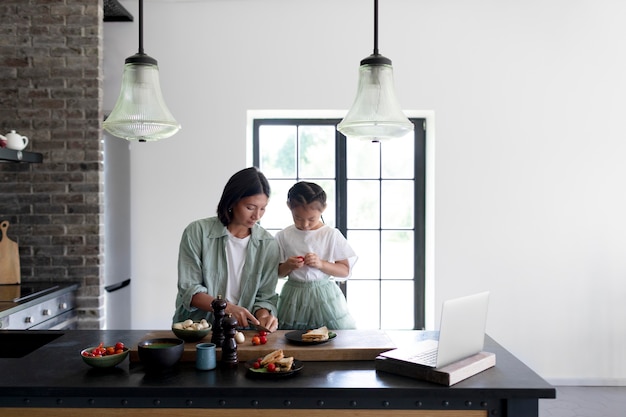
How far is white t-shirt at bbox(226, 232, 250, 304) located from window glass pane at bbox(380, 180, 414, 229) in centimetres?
211

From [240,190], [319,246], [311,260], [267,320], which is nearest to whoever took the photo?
[267,320]

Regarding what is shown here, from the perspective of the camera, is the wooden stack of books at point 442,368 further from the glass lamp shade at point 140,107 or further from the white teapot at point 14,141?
the white teapot at point 14,141

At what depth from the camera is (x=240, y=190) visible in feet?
8.63

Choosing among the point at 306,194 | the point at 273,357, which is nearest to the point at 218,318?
the point at 273,357

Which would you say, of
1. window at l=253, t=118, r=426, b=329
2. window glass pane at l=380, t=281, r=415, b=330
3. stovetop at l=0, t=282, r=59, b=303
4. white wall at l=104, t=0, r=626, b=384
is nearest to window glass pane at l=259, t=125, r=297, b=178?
window at l=253, t=118, r=426, b=329

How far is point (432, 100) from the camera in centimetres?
436

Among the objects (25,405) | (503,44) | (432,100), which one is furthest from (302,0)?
(25,405)

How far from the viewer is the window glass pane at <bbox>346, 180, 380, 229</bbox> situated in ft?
15.1

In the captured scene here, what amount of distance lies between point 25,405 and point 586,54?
13.9ft

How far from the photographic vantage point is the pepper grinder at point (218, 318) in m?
2.20

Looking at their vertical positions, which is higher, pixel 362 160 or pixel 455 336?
pixel 362 160

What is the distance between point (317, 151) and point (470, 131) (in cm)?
118

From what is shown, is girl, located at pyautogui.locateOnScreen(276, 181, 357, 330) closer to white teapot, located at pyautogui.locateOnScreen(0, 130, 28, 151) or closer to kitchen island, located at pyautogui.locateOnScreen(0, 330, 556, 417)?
kitchen island, located at pyautogui.locateOnScreen(0, 330, 556, 417)

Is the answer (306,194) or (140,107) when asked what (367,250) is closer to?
(306,194)
